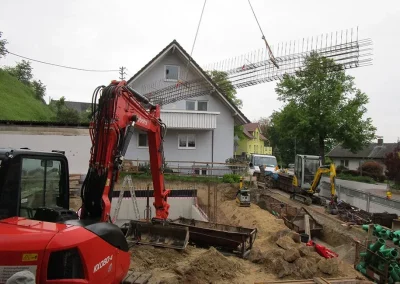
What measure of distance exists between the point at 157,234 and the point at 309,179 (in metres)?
13.3

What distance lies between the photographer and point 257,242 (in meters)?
10.7

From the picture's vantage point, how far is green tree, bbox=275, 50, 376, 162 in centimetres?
2744

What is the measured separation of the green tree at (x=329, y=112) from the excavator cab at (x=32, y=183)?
80.7 ft

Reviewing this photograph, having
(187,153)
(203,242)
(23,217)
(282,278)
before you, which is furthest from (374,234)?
(187,153)

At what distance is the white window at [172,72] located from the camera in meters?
22.8

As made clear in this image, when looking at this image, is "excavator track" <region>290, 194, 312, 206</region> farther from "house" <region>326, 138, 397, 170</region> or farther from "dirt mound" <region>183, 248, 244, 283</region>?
"house" <region>326, 138, 397, 170</region>

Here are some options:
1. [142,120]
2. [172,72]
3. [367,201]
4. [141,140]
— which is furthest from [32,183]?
[172,72]

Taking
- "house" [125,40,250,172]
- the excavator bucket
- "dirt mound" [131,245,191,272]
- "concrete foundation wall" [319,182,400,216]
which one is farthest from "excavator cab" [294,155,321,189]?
"dirt mound" [131,245,191,272]

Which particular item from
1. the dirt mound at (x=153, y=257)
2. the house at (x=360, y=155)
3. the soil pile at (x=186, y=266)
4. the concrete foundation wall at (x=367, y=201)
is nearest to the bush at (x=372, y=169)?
the house at (x=360, y=155)

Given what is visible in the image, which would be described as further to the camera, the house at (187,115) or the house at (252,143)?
the house at (252,143)

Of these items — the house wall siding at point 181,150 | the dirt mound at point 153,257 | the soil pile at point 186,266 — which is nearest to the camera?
the soil pile at point 186,266

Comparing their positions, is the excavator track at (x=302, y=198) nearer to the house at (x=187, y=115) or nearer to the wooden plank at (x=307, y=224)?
the wooden plank at (x=307, y=224)

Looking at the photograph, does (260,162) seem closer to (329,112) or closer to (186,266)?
(329,112)

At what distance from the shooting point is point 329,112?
27516 mm
